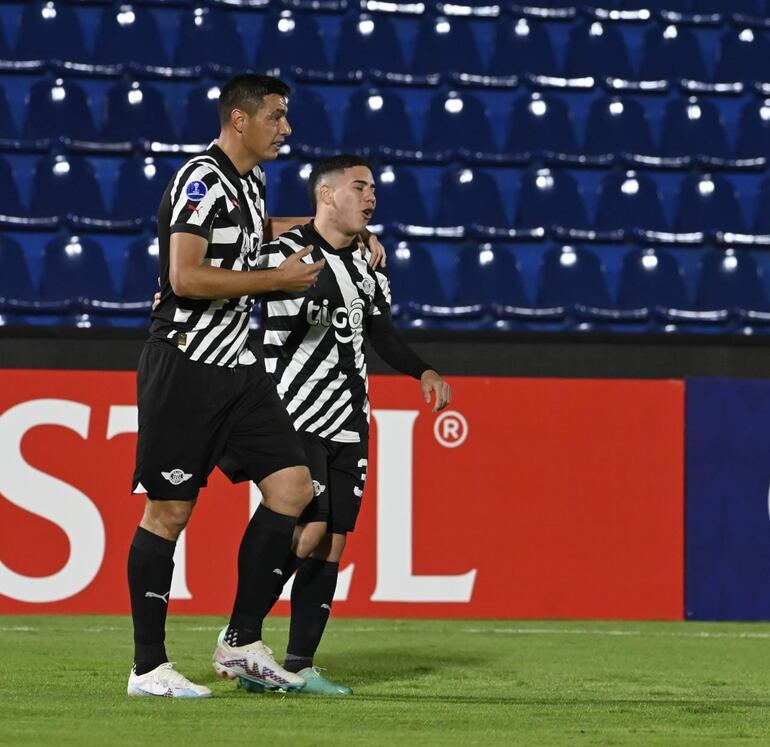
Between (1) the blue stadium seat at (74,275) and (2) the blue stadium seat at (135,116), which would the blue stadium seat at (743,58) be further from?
(1) the blue stadium seat at (74,275)

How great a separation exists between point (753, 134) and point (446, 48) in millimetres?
1972

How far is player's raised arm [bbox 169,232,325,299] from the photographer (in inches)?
154

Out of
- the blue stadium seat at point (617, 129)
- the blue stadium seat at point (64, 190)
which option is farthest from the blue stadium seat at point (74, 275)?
the blue stadium seat at point (617, 129)

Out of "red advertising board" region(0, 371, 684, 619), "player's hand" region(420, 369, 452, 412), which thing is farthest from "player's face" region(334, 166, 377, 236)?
"red advertising board" region(0, 371, 684, 619)

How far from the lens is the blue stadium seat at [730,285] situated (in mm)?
8578

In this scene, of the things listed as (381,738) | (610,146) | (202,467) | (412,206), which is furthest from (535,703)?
(610,146)

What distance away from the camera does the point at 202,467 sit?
13.4 feet

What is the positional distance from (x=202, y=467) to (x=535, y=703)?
1112mm

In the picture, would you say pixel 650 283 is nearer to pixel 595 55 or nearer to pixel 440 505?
pixel 595 55

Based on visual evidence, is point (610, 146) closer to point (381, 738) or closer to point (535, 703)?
point (535, 703)

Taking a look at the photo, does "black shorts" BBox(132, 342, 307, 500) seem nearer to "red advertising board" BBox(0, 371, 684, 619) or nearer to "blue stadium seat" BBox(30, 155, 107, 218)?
"red advertising board" BBox(0, 371, 684, 619)

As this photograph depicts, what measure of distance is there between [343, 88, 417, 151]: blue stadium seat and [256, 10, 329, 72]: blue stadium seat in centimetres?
40

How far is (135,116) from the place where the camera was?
8.75 m

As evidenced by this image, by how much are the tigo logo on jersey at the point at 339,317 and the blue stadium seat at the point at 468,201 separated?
405 cm
